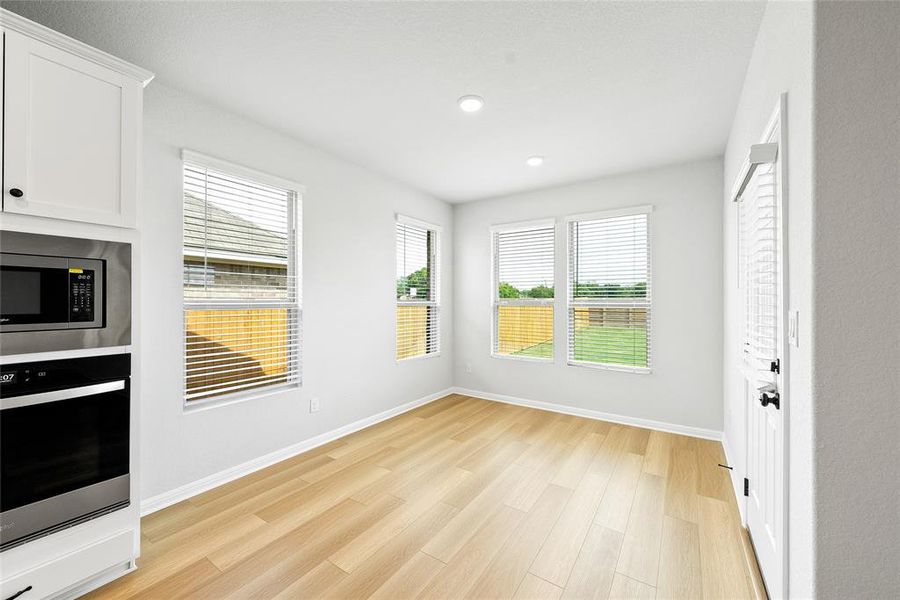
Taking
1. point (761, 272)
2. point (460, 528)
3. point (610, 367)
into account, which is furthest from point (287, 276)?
point (610, 367)

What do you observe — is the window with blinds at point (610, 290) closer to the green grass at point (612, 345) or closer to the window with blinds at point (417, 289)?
the green grass at point (612, 345)

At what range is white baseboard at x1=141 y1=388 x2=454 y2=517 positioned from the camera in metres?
2.40

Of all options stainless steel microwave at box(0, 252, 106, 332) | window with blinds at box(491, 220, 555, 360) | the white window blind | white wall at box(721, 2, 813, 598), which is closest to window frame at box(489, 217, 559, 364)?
window with blinds at box(491, 220, 555, 360)

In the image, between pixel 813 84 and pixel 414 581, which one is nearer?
pixel 813 84

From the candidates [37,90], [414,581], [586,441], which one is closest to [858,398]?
[414,581]

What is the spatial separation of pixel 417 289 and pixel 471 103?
2557mm

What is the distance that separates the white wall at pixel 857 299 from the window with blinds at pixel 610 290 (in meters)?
2.94

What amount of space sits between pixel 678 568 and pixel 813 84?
2.09 m

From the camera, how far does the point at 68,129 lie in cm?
165

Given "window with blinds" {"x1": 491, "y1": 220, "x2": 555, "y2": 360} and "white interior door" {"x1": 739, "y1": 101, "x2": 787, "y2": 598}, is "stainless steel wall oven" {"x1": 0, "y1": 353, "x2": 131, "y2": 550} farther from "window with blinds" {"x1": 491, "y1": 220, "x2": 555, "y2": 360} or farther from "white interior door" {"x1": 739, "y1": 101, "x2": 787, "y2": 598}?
"window with blinds" {"x1": 491, "y1": 220, "x2": 555, "y2": 360}

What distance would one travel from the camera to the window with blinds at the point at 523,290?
4.57 meters

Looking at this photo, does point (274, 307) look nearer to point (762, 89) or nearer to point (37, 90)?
point (37, 90)

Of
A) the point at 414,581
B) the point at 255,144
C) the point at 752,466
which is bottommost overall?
the point at 414,581

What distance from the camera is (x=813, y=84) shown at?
1.12 m
